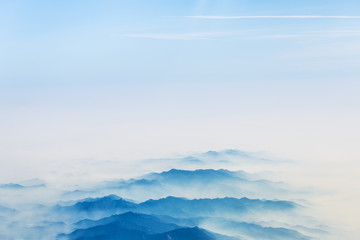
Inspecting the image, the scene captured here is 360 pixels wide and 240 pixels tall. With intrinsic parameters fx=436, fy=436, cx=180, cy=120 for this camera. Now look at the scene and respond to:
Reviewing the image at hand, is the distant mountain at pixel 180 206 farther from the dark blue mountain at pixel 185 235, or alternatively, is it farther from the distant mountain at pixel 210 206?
the dark blue mountain at pixel 185 235

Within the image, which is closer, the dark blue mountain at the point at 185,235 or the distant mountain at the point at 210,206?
the dark blue mountain at the point at 185,235

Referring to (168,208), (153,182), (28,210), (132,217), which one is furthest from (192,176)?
(28,210)

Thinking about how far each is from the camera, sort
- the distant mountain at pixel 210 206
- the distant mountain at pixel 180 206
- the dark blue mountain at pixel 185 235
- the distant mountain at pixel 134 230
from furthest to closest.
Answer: the distant mountain at pixel 210 206
the distant mountain at pixel 180 206
the distant mountain at pixel 134 230
the dark blue mountain at pixel 185 235

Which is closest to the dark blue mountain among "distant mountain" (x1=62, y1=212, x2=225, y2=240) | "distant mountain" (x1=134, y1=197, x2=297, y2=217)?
"distant mountain" (x1=62, y1=212, x2=225, y2=240)

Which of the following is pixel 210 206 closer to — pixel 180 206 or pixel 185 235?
pixel 180 206

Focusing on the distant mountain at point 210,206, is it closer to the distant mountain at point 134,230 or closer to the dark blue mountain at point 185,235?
the distant mountain at point 134,230

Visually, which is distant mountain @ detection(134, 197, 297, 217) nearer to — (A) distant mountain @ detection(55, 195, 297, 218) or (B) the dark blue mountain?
(A) distant mountain @ detection(55, 195, 297, 218)

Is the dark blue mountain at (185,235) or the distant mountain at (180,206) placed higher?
the distant mountain at (180,206)

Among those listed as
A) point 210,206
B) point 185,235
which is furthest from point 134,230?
point 210,206

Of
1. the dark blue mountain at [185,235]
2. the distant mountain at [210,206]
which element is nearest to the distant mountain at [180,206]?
the distant mountain at [210,206]

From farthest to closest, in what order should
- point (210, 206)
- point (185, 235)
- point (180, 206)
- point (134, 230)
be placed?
point (210, 206), point (180, 206), point (134, 230), point (185, 235)

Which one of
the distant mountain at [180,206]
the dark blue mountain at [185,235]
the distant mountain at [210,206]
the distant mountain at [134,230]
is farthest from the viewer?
the distant mountain at [210,206]

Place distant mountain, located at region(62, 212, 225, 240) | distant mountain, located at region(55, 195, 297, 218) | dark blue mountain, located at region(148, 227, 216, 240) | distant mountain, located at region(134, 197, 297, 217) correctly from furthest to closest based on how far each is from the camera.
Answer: distant mountain, located at region(134, 197, 297, 217), distant mountain, located at region(55, 195, 297, 218), distant mountain, located at region(62, 212, 225, 240), dark blue mountain, located at region(148, 227, 216, 240)
